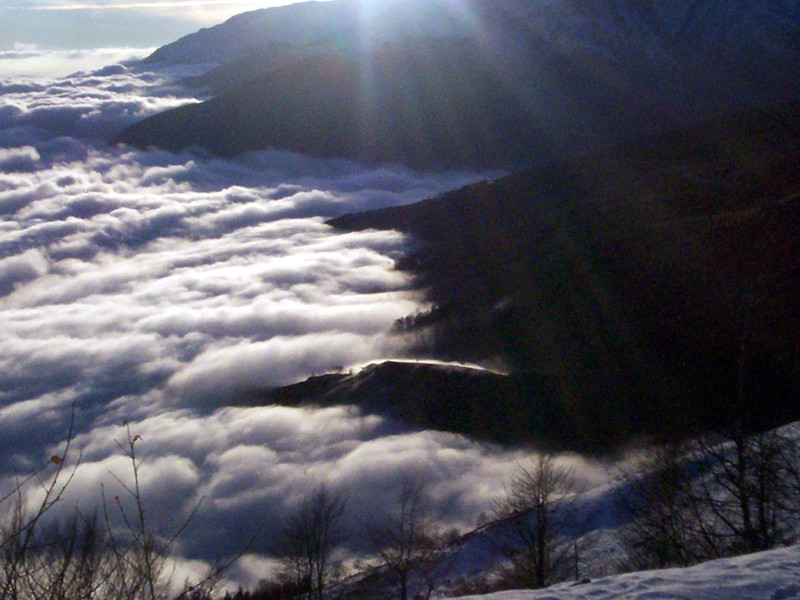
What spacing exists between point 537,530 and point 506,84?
126510 mm

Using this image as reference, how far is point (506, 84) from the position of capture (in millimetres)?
132750

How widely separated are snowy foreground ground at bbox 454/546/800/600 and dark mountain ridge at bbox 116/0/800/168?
120849 mm

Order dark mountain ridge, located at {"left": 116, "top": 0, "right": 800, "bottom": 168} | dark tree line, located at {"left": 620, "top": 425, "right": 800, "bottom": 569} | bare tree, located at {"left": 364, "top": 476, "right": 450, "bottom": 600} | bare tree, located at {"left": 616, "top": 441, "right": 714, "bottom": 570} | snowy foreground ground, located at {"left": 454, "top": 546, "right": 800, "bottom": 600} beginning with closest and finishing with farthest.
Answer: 1. snowy foreground ground, located at {"left": 454, "top": 546, "right": 800, "bottom": 600}
2. dark tree line, located at {"left": 620, "top": 425, "right": 800, "bottom": 569}
3. bare tree, located at {"left": 616, "top": 441, "right": 714, "bottom": 570}
4. bare tree, located at {"left": 364, "top": 476, "right": 450, "bottom": 600}
5. dark mountain ridge, located at {"left": 116, "top": 0, "right": 800, "bottom": 168}

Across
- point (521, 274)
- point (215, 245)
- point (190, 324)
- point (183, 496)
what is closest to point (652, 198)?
point (521, 274)

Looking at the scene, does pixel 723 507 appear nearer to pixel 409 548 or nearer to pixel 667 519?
pixel 667 519

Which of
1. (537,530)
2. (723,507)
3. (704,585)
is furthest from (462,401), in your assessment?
(704,585)

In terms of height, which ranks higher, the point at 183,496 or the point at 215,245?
the point at 215,245

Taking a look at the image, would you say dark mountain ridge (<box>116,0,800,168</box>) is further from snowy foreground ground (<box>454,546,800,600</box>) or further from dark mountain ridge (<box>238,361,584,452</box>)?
snowy foreground ground (<box>454,546,800,600</box>)

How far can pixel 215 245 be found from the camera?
10612 centimetres

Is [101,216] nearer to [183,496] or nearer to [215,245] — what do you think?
[215,245]

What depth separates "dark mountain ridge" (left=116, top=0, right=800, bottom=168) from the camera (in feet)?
417

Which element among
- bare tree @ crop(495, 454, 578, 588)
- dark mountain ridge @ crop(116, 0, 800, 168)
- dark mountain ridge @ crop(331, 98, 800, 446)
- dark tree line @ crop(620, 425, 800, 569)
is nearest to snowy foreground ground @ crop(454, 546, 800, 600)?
dark tree line @ crop(620, 425, 800, 569)

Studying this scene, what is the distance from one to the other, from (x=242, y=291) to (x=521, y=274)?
3922 cm

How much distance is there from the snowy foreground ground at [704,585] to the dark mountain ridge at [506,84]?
121 meters
